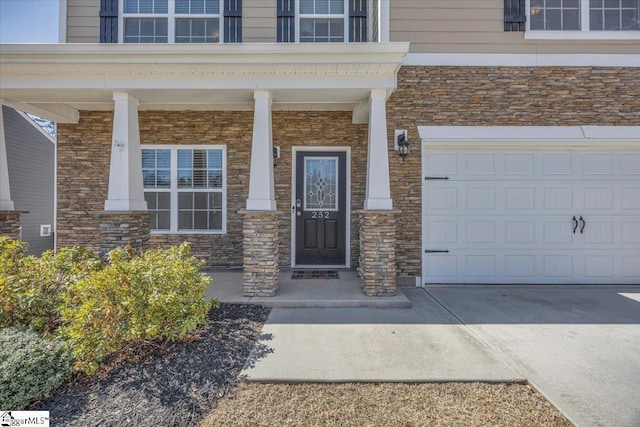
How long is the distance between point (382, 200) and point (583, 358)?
2.68 meters

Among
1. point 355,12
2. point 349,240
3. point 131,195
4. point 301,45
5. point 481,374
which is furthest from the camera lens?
point 349,240

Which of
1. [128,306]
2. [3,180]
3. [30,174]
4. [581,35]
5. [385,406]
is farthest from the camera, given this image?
[30,174]

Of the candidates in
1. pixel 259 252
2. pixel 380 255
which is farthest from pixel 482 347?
pixel 259 252

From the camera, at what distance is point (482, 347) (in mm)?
3223

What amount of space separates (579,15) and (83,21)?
8590 millimetres

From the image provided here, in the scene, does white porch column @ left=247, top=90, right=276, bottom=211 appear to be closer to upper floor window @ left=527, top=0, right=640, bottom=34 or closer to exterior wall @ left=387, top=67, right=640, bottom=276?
exterior wall @ left=387, top=67, right=640, bottom=276

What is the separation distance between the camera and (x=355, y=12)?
5.82 meters

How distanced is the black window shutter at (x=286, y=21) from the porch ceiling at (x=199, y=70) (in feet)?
4.71

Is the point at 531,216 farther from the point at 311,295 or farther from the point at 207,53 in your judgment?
the point at 207,53

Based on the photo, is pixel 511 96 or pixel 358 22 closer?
pixel 511 96

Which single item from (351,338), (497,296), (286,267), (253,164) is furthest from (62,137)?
(497,296)

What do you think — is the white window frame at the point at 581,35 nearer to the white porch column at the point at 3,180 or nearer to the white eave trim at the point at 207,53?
the white eave trim at the point at 207,53

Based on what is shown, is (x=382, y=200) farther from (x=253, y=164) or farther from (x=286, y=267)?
(x=286, y=267)

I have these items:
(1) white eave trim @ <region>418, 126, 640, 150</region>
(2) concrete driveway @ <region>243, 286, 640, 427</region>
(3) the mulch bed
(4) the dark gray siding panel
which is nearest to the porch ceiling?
(1) white eave trim @ <region>418, 126, 640, 150</region>
